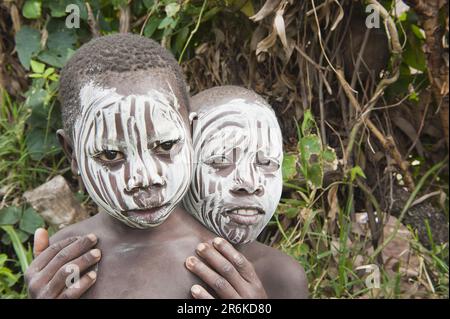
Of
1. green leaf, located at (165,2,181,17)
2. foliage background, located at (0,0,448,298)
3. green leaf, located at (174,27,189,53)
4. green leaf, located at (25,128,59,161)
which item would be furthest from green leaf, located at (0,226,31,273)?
green leaf, located at (165,2,181,17)

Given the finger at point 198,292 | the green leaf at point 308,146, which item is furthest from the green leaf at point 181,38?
the finger at point 198,292

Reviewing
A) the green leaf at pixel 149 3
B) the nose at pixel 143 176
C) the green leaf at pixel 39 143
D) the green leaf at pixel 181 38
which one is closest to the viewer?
the nose at pixel 143 176

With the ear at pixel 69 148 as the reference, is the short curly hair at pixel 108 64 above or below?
above

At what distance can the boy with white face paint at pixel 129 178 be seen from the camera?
2.08 metres

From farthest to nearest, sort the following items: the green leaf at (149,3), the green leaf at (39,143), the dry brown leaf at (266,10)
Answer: the green leaf at (39,143)
the green leaf at (149,3)
the dry brown leaf at (266,10)

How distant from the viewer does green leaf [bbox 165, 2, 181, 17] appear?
10.5ft

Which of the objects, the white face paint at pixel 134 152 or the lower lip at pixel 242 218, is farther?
the lower lip at pixel 242 218

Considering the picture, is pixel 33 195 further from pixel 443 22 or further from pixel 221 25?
pixel 443 22

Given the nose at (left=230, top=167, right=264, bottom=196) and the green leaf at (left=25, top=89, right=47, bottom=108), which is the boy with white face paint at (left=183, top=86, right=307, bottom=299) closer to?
the nose at (left=230, top=167, right=264, bottom=196)

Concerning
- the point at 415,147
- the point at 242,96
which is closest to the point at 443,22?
the point at 415,147

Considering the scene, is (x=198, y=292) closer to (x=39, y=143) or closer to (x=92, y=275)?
(x=92, y=275)

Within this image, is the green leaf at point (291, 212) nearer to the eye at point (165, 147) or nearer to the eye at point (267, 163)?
the eye at point (267, 163)

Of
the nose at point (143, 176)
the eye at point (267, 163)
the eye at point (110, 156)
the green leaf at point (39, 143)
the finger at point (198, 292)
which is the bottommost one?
the green leaf at point (39, 143)
